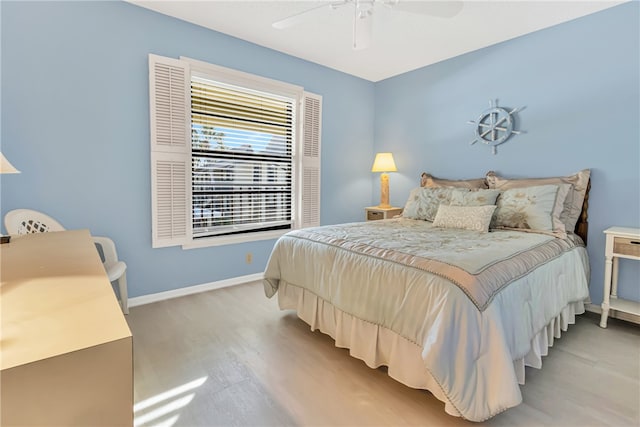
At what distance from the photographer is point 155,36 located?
2898 mm

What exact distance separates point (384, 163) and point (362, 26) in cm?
223

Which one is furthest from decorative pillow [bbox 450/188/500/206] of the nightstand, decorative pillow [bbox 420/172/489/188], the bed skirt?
the nightstand

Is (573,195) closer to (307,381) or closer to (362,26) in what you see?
(362,26)

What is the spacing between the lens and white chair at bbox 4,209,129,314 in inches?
89.1

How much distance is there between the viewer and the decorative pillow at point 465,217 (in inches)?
107

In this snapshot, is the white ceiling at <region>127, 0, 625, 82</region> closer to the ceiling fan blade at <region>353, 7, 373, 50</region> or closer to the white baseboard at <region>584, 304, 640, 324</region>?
the ceiling fan blade at <region>353, 7, 373, 50</region>

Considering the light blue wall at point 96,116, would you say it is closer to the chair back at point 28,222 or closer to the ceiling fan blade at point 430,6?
the chair back at point 28,222

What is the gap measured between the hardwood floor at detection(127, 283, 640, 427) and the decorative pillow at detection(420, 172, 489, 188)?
61.3 inches

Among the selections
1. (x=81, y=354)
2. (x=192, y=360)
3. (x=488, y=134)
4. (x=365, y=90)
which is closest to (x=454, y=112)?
(x=488, y=134)

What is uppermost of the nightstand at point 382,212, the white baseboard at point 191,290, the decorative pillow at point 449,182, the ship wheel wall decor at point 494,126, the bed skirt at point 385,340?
the ship wheel wall decor at point 494,126

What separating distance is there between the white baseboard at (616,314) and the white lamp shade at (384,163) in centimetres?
249

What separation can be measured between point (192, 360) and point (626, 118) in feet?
12.6

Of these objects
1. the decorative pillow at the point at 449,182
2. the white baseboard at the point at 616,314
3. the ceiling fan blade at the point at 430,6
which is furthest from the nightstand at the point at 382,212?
the ceiling fan blade at the point at 430,6

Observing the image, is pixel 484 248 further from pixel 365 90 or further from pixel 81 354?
pixel 365 90
